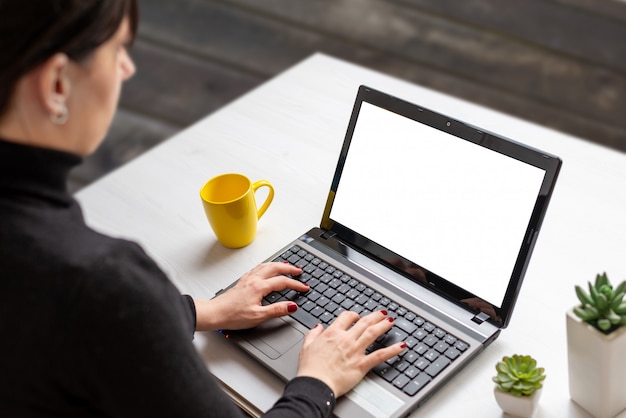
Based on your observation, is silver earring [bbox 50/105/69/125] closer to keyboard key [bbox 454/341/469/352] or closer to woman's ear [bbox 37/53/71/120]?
woman's ear [bbox 37/53/71/120]

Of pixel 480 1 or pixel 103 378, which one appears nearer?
pixel 103 378

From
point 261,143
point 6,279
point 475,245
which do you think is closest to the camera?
point 6,279

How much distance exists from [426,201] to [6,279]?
0.58 m

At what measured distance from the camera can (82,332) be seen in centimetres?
65

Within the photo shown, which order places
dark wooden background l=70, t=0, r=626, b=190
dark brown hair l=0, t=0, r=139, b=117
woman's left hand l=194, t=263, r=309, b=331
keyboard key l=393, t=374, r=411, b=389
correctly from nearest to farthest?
dark brown hair l=0, t=0, r=139, b=117, keyboard key l=393, t=374, r=411, b=389, woman's left hand l=194, t=263, r=309, b=331, dark wooden background l=70, t=0, r=626, b=190

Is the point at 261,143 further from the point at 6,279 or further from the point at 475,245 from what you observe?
the point at 6,279

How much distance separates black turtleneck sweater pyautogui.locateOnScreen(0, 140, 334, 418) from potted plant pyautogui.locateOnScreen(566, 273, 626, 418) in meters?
0.42

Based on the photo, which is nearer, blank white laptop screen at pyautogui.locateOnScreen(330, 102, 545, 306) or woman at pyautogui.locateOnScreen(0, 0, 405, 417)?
woman at pyautogui.locateOnScreen(0, 0, 405, 417)

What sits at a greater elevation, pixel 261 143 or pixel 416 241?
pixel 416 241

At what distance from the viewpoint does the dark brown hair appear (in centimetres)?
60

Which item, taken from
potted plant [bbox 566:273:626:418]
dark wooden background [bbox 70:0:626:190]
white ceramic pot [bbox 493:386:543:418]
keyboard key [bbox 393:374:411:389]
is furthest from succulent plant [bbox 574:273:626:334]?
dark wooden background [bbox 70:0:626:190]

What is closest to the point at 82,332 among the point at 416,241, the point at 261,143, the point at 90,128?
the point at 90,128

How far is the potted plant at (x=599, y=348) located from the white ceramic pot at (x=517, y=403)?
6 cm

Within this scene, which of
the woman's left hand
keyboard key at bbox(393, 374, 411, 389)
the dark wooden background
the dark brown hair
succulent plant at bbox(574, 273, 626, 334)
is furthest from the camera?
the dark wooden background
